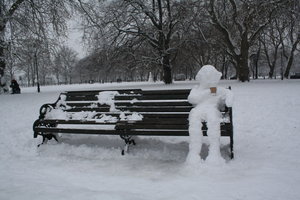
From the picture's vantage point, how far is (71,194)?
3.14 meters

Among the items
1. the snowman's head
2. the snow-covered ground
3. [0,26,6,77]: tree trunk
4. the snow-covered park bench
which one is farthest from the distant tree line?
the snowman's head

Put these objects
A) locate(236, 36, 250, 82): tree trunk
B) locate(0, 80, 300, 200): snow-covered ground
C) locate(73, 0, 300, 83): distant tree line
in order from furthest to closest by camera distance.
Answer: locate(236, 36, 250, 82): tree trunk → locate(73, 0, 300, 83): distant tree line → locate(0, 80, 300, 200): snow-covered ground

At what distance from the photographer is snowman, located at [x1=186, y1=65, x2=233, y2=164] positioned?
3.88 metres

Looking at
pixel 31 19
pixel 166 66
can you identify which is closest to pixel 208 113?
pixel 31 19

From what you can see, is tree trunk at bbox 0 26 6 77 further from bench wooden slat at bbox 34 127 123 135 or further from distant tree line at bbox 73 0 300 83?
bench wooden slat at bbox 34 127 123 135

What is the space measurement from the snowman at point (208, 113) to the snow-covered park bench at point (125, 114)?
0.19 metres

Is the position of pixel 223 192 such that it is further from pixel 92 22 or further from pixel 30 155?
pixel 92 22

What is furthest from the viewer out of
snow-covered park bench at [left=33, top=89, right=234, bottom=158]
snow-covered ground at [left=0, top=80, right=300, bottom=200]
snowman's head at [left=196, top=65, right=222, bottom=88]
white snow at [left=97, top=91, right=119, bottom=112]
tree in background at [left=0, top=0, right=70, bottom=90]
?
tree in background at [left=0, top=0, right=70, bottom=90]

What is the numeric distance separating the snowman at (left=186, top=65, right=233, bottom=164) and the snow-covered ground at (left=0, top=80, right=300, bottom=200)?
22 cm

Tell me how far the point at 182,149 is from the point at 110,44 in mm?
15497

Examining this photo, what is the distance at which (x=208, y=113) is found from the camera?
3.98 metres

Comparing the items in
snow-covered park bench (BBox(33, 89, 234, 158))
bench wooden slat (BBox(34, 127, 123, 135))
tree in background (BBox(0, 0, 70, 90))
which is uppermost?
tree in background (BBox(0, 0, 70, 90))

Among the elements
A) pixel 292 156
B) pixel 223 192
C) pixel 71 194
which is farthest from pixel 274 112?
pixel 71 194

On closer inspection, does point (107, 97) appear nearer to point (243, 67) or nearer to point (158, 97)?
point (158, 97)
